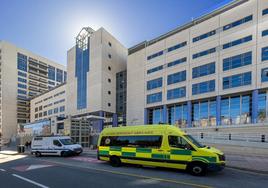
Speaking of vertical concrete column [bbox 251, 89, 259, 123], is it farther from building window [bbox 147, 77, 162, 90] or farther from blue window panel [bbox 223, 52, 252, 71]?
building window [bbox 147, 77, 162, 90]

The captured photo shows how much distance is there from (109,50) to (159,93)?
21.6 m

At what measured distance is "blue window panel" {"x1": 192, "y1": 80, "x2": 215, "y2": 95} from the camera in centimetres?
3879

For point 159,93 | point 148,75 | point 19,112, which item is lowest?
point 19,112

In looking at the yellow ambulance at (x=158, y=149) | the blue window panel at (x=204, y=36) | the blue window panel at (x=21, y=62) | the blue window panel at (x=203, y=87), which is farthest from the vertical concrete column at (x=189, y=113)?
the blue window panel at (x=21, y=62)

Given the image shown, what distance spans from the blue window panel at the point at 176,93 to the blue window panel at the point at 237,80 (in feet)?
26.6

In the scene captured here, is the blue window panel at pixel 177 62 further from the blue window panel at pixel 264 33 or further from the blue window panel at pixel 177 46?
the blue window panel at pixel 264 33

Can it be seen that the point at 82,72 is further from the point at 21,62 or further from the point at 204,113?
the point at 21,62

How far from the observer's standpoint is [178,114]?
147ft

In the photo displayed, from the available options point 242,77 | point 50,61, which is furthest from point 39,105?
point 242,77

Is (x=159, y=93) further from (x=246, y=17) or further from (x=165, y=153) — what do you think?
(x=165, y=153)

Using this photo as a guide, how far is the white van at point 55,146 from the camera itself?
1895cm

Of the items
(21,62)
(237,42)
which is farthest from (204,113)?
(21,62)

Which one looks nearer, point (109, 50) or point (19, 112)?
point (109, 50)

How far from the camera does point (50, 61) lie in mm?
110375
